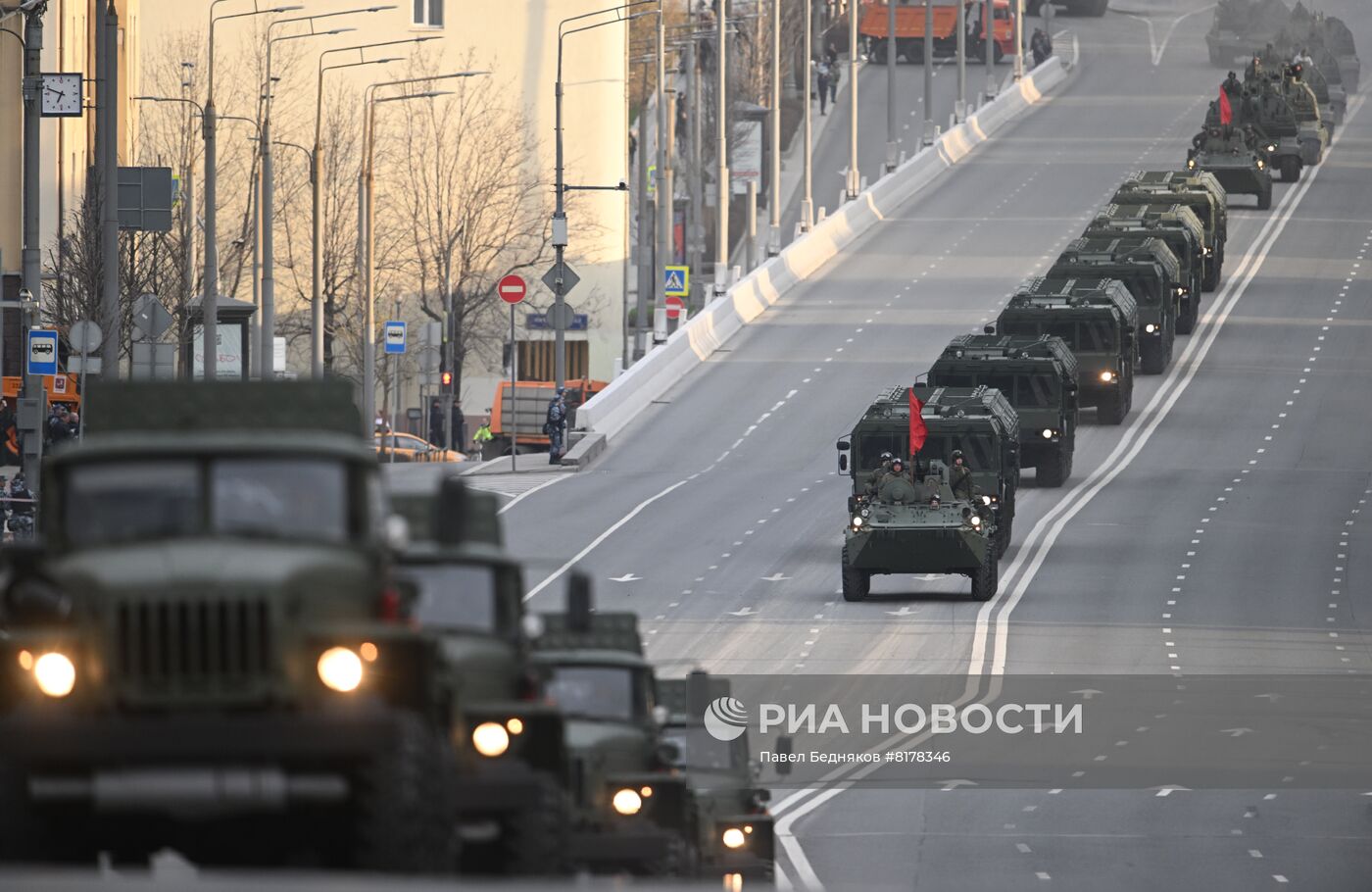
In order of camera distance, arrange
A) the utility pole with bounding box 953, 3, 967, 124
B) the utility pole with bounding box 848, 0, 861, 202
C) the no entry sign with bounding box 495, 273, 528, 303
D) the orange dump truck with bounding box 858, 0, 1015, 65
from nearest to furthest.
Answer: the no entry sign with bounding box 495, 273, 528, 303 → the utility pole with bounding box 848, 0, 861, 202 → the utility pole with bounding box 953, 3, 967, 124 → the orange dump truck with bounding box 858, 0, 1015, 65

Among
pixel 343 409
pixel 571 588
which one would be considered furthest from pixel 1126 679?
pixel 343 409

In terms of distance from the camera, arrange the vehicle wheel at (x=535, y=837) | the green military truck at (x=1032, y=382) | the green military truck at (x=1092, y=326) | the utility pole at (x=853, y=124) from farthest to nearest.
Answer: the utility pole at (x=853, y=124)
the green military truck at (x=1092, y=326)
the green military truck at (x=1032, y=382)
the vehicle wheel at (x=535, y=837)

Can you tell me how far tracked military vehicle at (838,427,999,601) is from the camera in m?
41.0

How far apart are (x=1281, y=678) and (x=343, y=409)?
24087 millimetres

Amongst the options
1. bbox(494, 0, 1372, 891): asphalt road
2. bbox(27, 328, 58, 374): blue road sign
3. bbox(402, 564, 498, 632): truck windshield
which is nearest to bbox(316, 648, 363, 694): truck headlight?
bbox(402, 564, 498, 632): truck windshield

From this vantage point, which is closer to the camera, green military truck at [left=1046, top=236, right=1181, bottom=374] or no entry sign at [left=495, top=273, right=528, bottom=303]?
no entry sign at [left=495, top=273, right=528, bottom=303]

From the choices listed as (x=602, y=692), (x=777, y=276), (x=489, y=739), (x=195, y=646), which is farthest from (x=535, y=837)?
(x=777, y=276)

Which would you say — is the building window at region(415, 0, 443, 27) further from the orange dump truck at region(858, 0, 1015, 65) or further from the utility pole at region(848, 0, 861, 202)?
the orange dump truck at region(858, 0, 1015, 65)

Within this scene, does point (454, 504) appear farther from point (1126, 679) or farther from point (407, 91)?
point (407, 91)

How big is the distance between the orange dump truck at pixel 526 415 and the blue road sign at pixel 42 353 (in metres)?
34.5

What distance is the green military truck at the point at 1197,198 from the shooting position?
69188mm

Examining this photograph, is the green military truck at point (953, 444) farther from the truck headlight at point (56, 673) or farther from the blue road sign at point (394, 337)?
the truck headlight at point (56, 673)

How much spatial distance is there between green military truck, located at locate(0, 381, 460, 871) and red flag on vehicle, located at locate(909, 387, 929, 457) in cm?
3096

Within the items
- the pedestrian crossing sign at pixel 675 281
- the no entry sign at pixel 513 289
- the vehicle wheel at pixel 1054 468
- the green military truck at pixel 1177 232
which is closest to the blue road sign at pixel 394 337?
the no entry sign at pixel 513 289
